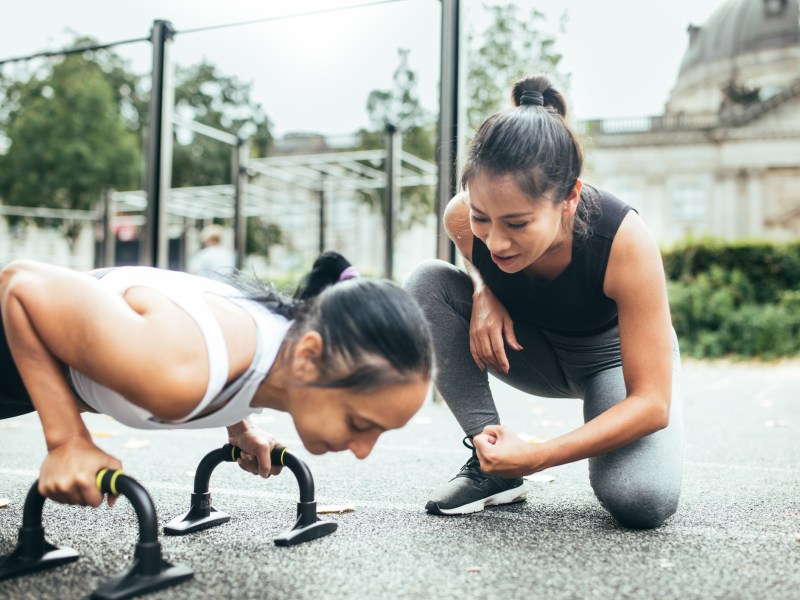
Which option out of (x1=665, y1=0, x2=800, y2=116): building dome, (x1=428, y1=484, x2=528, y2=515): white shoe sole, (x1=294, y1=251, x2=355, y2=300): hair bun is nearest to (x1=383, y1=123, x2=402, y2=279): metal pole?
(x1=428, y1=484, x2=528, y2=515): white shoe sole

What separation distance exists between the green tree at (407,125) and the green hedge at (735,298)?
5.75 m

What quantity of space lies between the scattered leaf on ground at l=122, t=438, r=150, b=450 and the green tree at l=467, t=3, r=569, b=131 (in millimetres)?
5739

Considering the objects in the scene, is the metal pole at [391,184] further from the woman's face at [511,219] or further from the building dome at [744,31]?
the building dome at [744,31]

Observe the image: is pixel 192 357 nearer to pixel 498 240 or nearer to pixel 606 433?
pixel 498 240

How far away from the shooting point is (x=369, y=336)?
1.37 m

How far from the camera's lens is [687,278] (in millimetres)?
10664

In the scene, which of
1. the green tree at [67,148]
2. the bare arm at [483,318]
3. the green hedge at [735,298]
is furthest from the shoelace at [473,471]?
the green tree at [67,148]

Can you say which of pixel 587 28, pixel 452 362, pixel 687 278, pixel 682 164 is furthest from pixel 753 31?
pixel 452 362

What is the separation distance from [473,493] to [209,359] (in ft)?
3.10

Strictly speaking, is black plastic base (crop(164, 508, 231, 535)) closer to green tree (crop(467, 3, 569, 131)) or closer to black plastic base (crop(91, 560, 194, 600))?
black plastic base (crop(91, 560, 194, 600))

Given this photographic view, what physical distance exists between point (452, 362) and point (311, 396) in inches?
30.0

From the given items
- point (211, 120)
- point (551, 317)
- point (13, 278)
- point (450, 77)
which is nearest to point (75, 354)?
point (13, 278)

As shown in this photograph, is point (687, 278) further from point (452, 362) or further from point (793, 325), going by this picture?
point (452, 362)

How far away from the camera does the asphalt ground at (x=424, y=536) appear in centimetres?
144
